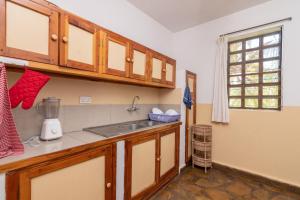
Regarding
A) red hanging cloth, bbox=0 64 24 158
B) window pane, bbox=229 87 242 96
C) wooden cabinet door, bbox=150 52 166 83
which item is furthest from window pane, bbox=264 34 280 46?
red hanging cloth, bbox=0 64 24 158

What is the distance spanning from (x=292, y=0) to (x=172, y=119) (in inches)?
91.9

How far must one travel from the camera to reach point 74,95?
1592 mm

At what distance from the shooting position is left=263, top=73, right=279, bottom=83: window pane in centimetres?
213

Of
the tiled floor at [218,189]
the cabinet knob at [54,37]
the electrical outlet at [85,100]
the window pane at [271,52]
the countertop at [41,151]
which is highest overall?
the window pane at [271,52]

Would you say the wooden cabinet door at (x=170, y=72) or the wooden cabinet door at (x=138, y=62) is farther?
the wooden cabinet door at (x=170, y=72)

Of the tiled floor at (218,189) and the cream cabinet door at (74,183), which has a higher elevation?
the cream cabinet door at (74,183)

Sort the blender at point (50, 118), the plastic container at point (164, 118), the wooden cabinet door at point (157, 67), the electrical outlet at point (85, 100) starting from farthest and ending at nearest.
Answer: the plastic container at point (164, 118)
the wooden cabinet door at point (157, 67)
the electrical outlet at point (85, 100)
the blender at point (50, 118)

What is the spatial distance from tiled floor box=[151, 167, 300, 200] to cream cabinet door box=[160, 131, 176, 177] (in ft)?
0.79

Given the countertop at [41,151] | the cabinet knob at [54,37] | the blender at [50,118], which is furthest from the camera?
the blender at [50,118]

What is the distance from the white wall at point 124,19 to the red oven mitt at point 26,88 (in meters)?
0.95

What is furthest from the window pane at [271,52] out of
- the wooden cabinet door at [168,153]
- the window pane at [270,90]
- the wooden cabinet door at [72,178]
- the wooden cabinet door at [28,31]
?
the wooden cabinet door at [28,31]

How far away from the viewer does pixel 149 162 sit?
1.76 metres

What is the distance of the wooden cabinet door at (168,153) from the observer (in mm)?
1974

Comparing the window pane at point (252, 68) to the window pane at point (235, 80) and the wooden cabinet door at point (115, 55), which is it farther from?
the wooden cabinet door at point (115, 55)
